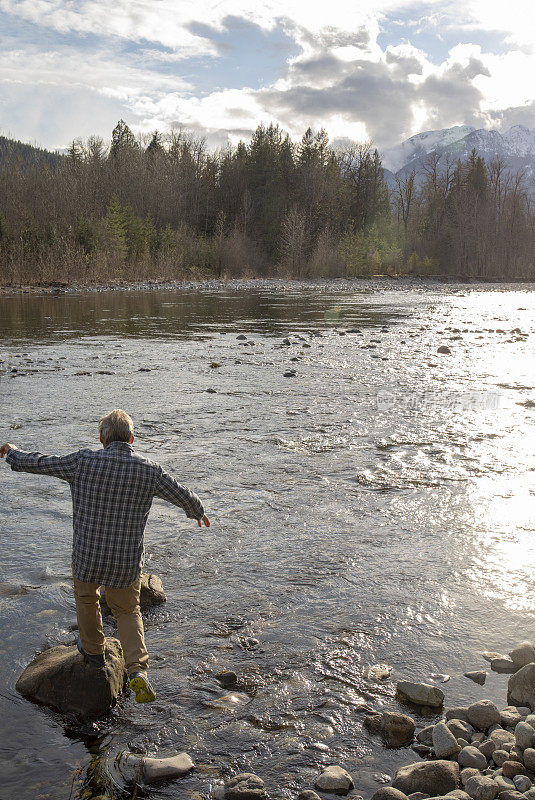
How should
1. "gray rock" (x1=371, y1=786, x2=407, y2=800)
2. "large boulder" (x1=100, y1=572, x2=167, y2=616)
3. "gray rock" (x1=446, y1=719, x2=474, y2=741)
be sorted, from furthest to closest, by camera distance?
"large boulder" (x1=100, y1=572, x2=167, y2=616) < "gray rock" (x1=446, y1=719, x2=474, y2=741) < "gray rock" (x1=371, y1=786, x2=407, y2=800)

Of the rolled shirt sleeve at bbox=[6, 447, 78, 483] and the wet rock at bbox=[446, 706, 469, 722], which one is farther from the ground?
the rolled shirt sleeve at bbox=[6, 447, 78, 483]

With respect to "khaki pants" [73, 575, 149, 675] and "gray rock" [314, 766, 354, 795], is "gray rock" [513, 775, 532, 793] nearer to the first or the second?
"gray rock" [314, 766, 354, 795]

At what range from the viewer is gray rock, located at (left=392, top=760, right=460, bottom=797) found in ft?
8.93

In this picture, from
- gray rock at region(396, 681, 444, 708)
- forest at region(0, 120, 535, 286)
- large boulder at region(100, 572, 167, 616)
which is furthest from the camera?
forest at region(0, 120, 535, 286)

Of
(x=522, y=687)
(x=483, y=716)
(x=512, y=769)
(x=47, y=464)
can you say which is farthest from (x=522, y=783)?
(x=47, y=464)

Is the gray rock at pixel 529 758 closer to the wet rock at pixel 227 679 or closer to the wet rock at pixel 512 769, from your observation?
the wet rock at pixel 512 769

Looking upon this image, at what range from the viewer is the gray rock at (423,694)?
328 cm

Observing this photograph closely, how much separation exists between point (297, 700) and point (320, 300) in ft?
107

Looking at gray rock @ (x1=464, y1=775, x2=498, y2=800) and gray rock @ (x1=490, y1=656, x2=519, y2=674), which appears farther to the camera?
gray rock @ (x1=490, y1=656, x2=519, y2=674)

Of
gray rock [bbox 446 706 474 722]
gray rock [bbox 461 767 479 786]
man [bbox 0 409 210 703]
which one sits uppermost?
man [bbox 0 409 210 703]

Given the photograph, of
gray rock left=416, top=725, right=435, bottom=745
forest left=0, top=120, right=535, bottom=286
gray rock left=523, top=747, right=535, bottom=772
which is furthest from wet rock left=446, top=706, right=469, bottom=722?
forest left=0, top=120, right=535, bottom=286

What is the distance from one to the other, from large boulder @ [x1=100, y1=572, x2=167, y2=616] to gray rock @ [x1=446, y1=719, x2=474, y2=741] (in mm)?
1871

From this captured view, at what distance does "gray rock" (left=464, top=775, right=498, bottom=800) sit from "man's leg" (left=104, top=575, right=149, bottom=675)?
1.62 m

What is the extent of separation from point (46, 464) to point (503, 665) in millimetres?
2582
